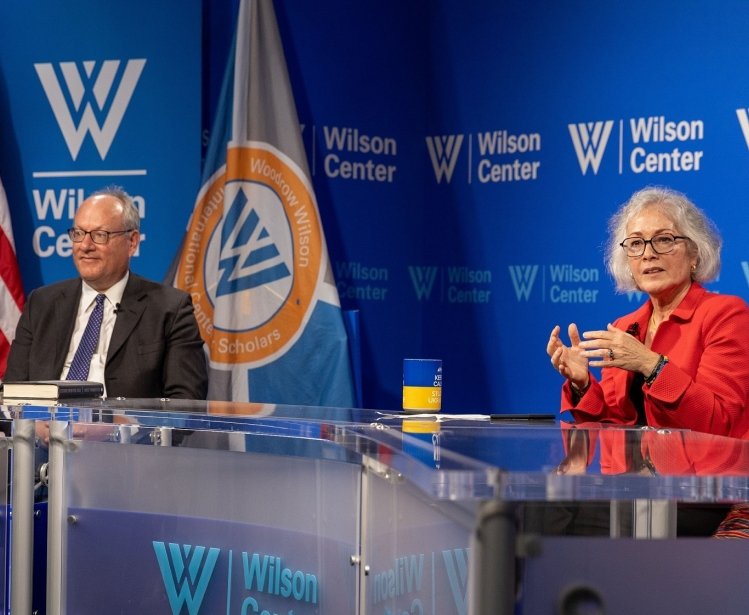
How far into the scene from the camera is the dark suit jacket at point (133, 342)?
12.3 ft

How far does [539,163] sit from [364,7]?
1.11 meters

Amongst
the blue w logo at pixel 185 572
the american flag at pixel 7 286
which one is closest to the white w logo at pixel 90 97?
the american flag at pixel 7 286

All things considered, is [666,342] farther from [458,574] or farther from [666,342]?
[458,574]

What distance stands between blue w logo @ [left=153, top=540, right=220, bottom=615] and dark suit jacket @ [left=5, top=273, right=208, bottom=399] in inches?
47.5

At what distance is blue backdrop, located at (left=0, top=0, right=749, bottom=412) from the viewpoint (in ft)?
15.2

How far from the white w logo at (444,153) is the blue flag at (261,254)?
29.1 inches

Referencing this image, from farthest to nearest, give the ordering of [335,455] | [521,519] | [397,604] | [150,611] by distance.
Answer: [150,611]
[335,455]
[397,604]
[521,519]

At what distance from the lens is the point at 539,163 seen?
493cm

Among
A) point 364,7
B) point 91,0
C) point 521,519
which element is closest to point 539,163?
point 364,7

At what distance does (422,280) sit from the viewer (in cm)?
535

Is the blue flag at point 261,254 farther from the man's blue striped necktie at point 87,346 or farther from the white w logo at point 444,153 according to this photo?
the man's blue striped necktie at point 87,346

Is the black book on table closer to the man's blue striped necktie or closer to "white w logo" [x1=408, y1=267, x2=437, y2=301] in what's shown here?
the man's blue striped necktie

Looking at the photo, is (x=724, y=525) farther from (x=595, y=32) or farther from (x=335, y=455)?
(x=595, y=32)

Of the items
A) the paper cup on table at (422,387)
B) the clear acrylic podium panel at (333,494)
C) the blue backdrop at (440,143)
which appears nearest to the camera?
the clear acrylic podium panel at (333,494)
